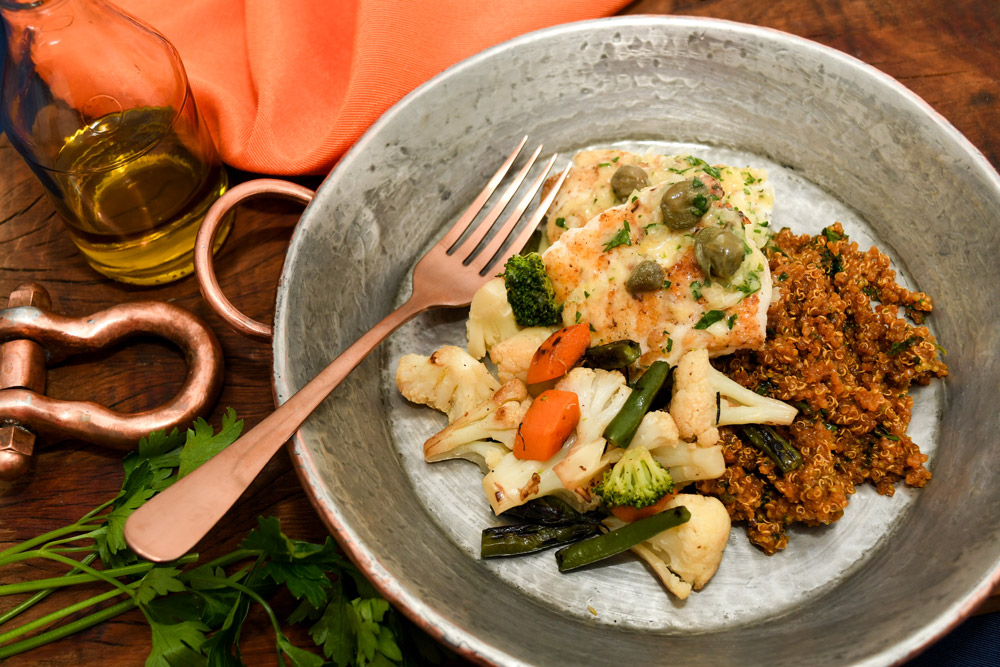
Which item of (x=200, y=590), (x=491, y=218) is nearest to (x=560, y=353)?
(x=491, y=218)

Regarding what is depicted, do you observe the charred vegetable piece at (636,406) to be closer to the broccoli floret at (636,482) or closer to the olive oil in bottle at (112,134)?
the broccoli floret at (636,482)

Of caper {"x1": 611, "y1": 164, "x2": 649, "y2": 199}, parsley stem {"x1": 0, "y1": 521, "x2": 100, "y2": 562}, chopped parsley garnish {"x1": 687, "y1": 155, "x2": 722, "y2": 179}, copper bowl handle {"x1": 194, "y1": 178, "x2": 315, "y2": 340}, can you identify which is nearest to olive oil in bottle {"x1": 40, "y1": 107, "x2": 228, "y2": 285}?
copper bowl handle {"x1": 194, "y1": 178, "x2": 315, "y2": 340}

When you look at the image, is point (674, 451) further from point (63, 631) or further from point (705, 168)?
point (63, 631)

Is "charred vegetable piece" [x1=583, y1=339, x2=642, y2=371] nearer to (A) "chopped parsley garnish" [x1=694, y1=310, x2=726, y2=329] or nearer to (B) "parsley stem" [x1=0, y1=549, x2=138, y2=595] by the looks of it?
(A) "chopped parsley garnish" [x1=694, y1=310, x2=726, y2=329]

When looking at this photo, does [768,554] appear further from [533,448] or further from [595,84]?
[595,84]

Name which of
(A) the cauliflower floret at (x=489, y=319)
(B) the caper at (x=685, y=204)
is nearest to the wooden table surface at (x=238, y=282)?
(A) the cauliflower floret at (x=489, y=319)

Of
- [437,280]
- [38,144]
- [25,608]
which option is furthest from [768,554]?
[38,144]
